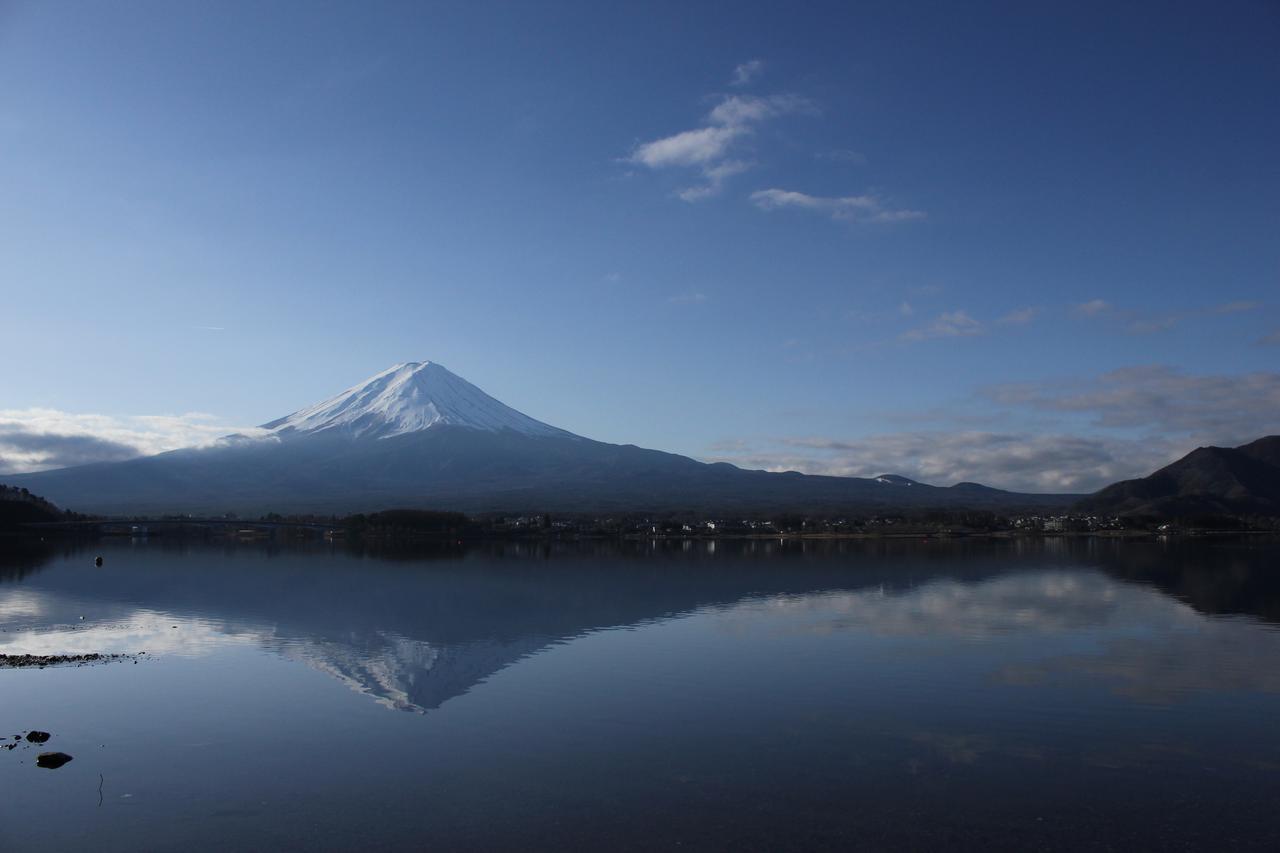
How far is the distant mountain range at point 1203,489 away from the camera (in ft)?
479

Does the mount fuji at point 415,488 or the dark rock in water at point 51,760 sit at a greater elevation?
the mount fuji at point 415,488

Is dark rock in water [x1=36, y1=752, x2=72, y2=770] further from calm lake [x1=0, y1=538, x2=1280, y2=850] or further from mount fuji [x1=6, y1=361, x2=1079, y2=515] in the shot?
mount fuji [x1=6, y1=361, x2=1079, y2=515]

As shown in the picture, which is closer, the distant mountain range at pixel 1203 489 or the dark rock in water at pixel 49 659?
the dark rock in water at pixel 49 659

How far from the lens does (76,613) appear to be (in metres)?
28.0

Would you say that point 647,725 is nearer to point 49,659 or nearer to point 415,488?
point 49,659

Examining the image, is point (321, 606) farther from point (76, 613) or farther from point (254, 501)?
point (254, 501)

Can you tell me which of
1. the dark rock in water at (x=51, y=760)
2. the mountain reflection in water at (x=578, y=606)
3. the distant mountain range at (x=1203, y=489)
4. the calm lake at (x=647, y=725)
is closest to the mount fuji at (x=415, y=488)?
the distant mountain range at (x=1203, y=489)

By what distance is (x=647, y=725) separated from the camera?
45.9 feet

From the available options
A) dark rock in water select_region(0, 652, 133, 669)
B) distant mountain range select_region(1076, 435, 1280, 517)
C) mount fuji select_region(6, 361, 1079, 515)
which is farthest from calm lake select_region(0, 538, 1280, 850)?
distant mountain range select_region(1076, 435, 1280, 517)

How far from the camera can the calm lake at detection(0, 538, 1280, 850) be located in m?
9.84

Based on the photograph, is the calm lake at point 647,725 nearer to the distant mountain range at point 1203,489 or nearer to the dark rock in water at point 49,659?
the dark rock in water at point 49,659

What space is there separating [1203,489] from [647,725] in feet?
632

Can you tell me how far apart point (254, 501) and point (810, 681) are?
163 meters

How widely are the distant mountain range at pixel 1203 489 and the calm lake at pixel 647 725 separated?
132 meters
